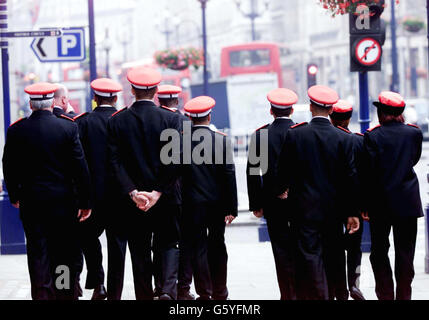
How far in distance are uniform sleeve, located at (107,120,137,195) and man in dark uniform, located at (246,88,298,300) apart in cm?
101

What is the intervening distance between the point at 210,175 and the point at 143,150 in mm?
750

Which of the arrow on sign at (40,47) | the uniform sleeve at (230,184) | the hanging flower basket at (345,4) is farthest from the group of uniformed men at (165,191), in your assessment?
the arrow on sign at (40,47)

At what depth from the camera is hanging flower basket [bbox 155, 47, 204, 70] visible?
3659 centimetres

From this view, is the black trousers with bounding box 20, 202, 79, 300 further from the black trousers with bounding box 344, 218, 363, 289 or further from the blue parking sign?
the blue parking sign

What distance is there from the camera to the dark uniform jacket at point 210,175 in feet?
26.8

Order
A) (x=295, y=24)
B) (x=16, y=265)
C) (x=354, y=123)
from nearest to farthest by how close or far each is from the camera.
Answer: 1. (x=16, y=265)
2. (x=354, y=123)
3. (x=295, y=24)

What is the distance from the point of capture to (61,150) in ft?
24.9

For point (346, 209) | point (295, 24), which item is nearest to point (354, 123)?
point (295, 24)

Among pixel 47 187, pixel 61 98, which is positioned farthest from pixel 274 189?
pixel 61 98

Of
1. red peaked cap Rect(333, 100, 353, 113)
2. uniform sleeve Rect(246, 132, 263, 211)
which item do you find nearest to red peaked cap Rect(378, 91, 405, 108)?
red peaked cap Rect(333, 100, 353, 113)

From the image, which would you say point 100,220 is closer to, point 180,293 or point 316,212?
point 180,293

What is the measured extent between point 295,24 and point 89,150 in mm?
71360

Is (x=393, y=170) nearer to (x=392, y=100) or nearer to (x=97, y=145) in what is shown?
(x=392, y=100)
